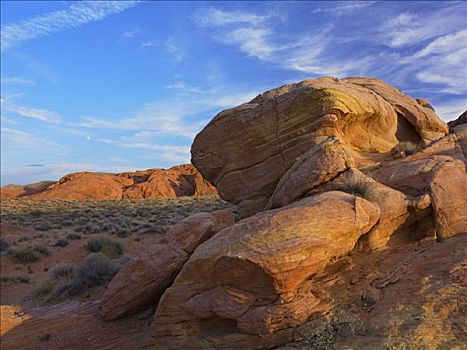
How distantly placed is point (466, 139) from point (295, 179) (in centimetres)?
544

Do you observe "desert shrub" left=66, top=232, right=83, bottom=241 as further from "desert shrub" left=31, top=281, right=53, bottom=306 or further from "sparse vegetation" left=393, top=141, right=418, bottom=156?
"sparse vegetation" left=393, top=141, right=418, bottom=156

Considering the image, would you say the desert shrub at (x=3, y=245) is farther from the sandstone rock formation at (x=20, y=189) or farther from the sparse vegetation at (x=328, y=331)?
the sandstone rock formation at (x=20, y=189)

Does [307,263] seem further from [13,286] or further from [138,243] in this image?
[138,243]

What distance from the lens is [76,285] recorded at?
1556 centimetres

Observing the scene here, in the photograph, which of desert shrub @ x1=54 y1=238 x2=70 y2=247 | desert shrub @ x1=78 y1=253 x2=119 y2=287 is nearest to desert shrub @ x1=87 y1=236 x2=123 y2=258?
desert shrub @ x1=54 y1=238 x2=70 y2=247

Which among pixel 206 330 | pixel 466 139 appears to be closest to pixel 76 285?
pixel 206 330

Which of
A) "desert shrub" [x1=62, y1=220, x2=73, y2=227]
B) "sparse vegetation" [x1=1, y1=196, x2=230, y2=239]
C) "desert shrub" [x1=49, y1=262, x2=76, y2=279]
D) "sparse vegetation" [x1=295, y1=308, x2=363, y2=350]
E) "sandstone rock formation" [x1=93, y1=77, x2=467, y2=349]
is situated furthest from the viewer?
"desert shrub" [x1=62, y1=220, x2=73, y2=227]

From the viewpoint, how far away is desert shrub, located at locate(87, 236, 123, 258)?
21547 millimetres

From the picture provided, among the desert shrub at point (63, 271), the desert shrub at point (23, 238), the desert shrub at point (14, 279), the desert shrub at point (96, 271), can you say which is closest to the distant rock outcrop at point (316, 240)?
the desert shrub at point (96, 271)

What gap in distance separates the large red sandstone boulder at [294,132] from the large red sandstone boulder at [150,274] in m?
2.03

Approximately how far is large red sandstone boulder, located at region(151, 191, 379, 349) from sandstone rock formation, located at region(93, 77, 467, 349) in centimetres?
2

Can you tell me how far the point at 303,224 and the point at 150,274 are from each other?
210 inches

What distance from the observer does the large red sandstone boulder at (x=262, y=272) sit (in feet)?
25.1

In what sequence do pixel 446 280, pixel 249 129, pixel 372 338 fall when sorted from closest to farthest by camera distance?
1. pixel 372 338
2. pixel 446 280
3. pixel 249 129
